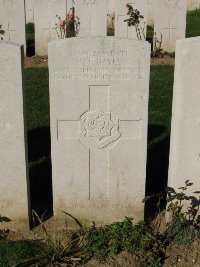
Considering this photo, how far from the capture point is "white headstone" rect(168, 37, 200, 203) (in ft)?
14.3

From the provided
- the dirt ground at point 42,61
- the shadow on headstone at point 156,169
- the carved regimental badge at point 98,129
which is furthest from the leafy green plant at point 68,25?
the carved regimental badge at point 98,129

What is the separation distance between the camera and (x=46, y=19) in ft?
39.0

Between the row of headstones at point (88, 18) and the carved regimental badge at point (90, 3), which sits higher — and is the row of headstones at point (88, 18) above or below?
below

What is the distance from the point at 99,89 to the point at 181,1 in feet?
26.5

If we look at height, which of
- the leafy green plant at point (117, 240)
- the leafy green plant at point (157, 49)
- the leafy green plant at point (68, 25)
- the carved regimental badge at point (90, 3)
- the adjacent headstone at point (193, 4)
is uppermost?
the adjacent headstone at point (193, 4)

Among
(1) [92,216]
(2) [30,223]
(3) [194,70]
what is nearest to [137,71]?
(3) [194,70]

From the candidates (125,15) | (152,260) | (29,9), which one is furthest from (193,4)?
(152,260)

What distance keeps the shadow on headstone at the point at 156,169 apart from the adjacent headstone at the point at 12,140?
53.6 inches

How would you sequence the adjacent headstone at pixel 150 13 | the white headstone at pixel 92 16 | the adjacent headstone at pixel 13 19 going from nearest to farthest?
the adjacent headstone at pixel 13 19 < the white headstone at pixel 92 16 < the adjacent headstone at pixel 150 13

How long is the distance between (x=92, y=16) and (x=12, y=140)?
25.1 feet

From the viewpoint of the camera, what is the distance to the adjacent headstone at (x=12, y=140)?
4297 mm

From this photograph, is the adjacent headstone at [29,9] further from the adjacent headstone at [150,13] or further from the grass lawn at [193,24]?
the grass lawn at [193,24]

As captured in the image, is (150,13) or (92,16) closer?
(92,16)

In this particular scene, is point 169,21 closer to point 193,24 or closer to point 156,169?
point 193,24
